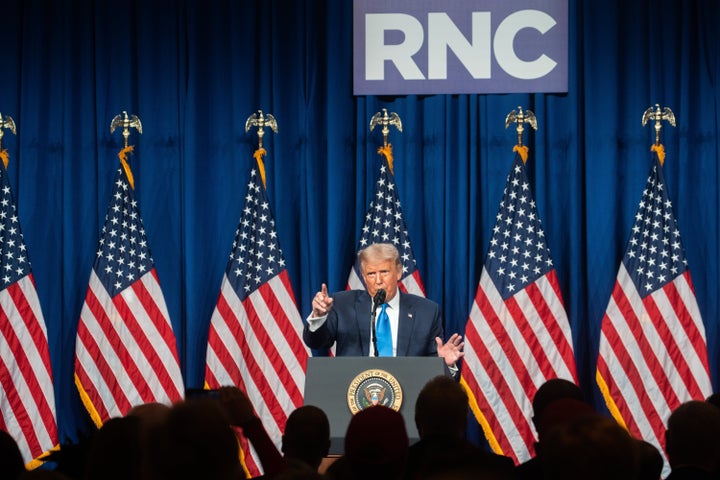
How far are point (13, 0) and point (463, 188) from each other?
12.5 feet

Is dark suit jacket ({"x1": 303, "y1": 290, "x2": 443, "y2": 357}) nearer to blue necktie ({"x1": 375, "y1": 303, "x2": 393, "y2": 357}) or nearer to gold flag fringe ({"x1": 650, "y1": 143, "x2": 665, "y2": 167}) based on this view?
→ blue necktie ({"x1": 375, "y1": 303, "x2": 393, "y2": 357})

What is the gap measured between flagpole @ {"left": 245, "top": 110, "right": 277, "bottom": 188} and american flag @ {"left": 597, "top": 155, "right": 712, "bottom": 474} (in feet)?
8.82

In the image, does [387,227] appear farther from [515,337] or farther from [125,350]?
[125,350]

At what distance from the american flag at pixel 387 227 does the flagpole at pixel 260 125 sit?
83cm

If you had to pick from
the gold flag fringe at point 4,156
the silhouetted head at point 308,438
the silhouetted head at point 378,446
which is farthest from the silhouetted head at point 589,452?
the gold flag fringe at point 4,156

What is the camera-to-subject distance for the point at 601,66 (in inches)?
302

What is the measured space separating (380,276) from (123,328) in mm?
2595

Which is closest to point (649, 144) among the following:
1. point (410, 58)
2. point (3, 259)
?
point (410, 58)

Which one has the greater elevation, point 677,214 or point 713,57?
point 713,57

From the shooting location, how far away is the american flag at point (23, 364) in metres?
7.31

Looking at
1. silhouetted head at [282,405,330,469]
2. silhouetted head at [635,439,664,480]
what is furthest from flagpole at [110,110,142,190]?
silhouetted head at [635,439,664,480]

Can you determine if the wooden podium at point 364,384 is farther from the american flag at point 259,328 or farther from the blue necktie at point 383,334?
the american flag at point 259,328

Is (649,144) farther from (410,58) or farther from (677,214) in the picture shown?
(410,58)

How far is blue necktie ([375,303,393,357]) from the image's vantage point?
5535 millimetres
